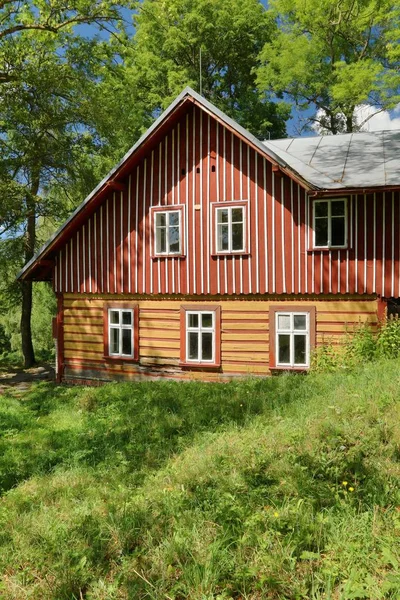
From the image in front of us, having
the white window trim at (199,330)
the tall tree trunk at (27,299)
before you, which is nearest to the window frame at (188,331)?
the white window trim at (199,330)

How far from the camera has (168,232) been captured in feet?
47.5

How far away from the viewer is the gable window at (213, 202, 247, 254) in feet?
44.5

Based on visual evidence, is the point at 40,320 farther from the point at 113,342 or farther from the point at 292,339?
the point at 292,339

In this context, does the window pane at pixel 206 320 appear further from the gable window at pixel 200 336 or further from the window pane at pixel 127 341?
the window pane at pixel 127 341

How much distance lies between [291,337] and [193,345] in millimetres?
3040

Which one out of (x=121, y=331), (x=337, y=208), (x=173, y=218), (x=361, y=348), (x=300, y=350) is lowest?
(x=300, y=350)

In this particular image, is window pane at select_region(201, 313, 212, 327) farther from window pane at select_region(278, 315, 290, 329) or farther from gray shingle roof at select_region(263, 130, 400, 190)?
gray shingle roof at select_region(263, 130, 400, 190)

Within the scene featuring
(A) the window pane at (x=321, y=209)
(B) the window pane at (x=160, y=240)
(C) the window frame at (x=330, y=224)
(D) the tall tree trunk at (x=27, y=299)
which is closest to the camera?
(C) the window frame at (x=330, y=224)

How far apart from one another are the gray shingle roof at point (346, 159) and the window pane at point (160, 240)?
411cm

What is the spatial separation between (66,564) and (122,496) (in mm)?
1365

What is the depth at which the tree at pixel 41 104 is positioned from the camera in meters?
14.8

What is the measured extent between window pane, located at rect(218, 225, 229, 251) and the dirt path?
825 centimetres

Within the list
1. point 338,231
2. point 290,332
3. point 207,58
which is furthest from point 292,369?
point 207,58

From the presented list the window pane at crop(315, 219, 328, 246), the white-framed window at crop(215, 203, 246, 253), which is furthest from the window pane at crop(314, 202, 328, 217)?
the white-framed window at crop(215, 203, 246, 253)
